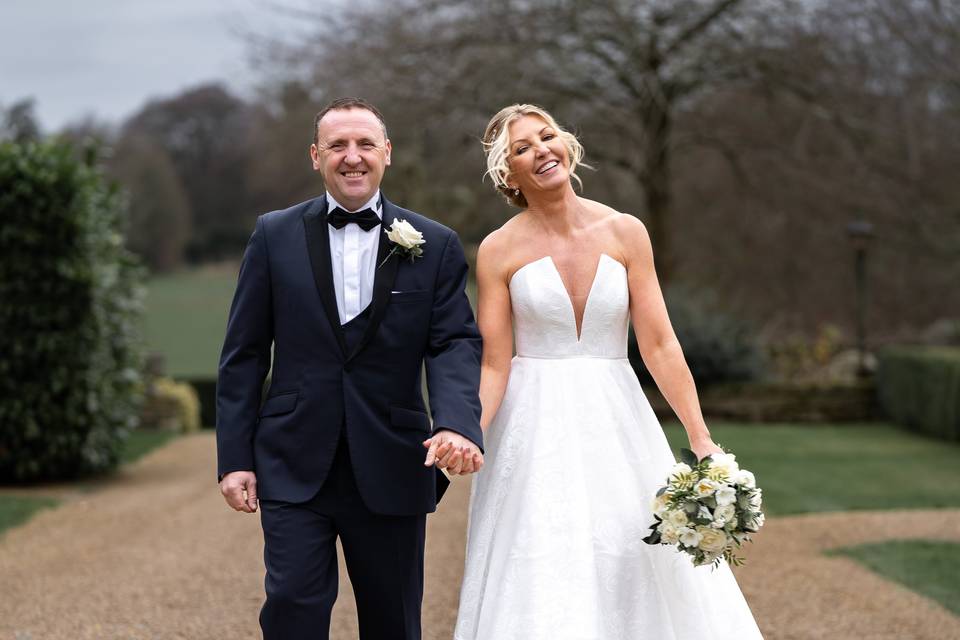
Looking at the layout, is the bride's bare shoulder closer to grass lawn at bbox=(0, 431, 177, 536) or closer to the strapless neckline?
the strapless neckline

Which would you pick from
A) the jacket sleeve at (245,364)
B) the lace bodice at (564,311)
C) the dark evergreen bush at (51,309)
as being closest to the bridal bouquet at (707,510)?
the lace bodice at (564,311)

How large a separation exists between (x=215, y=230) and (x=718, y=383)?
1524 inches

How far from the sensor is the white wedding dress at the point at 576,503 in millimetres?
3258

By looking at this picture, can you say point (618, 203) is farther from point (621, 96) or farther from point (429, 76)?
point (429, 76)

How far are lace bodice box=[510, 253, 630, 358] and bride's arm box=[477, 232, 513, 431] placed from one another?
1.9 inches

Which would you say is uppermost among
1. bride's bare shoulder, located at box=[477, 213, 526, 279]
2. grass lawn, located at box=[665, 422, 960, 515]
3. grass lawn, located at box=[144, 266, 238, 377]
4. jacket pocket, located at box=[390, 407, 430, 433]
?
bride's bare shoulder, located at box=[477, 213, 526, 279]

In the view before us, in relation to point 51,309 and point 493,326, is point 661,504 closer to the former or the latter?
point 493,326

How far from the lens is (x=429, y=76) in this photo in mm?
14672

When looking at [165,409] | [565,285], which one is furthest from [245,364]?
[165,409]

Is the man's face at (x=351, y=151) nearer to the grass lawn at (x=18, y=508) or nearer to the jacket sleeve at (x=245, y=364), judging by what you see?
the jacket sleeve at (x=245, y=364)

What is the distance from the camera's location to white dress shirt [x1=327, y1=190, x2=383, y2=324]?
3168 millimetres

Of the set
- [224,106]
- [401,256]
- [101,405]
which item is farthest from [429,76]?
[224,106]

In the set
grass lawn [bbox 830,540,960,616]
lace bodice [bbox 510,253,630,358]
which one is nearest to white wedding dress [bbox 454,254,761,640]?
lace bodice [bbox 510,253,630,358]

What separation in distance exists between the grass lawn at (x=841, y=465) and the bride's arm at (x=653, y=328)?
3680mm
